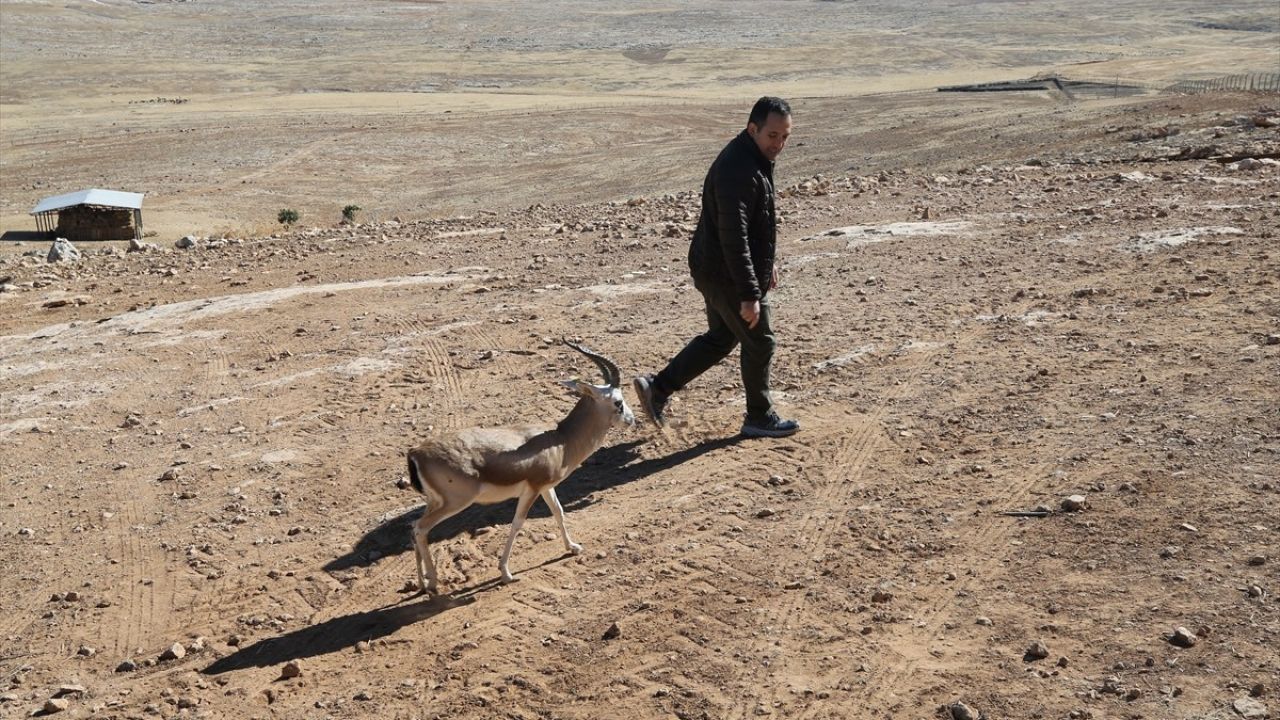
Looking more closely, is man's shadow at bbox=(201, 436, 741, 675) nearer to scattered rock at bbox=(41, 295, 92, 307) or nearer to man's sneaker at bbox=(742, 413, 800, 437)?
man's sneaker at bbox=(742, 413, 800, 437)

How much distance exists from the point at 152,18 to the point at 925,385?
4311 inches

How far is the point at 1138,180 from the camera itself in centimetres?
1769

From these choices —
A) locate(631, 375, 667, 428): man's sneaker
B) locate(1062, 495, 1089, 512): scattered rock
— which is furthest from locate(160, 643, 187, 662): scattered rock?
locate(1062, 495, 1089, 512): scattered rock

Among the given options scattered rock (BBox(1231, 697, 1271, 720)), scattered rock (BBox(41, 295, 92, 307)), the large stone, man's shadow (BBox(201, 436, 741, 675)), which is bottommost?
the large stone

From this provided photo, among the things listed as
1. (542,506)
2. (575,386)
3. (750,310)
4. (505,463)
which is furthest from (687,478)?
(505,463)

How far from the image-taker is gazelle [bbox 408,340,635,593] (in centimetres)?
728

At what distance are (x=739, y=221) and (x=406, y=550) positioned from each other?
307 centimetres

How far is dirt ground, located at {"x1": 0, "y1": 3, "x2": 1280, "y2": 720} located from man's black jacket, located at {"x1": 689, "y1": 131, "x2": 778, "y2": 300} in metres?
1.24

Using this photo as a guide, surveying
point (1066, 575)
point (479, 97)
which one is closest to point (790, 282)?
point (1066, 575)

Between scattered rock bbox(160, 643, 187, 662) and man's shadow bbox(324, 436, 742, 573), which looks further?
man's shadow bbox(324, 436, 742, 573)

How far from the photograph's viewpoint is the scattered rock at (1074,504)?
25.8ft

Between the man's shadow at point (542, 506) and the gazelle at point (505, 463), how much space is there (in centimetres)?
65

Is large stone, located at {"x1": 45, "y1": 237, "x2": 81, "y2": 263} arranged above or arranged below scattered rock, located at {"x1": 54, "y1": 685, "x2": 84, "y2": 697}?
below

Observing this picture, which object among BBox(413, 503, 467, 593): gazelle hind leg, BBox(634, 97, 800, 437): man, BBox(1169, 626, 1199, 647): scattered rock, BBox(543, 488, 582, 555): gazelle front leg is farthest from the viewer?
BBox(634, 97, 800, 437): man
